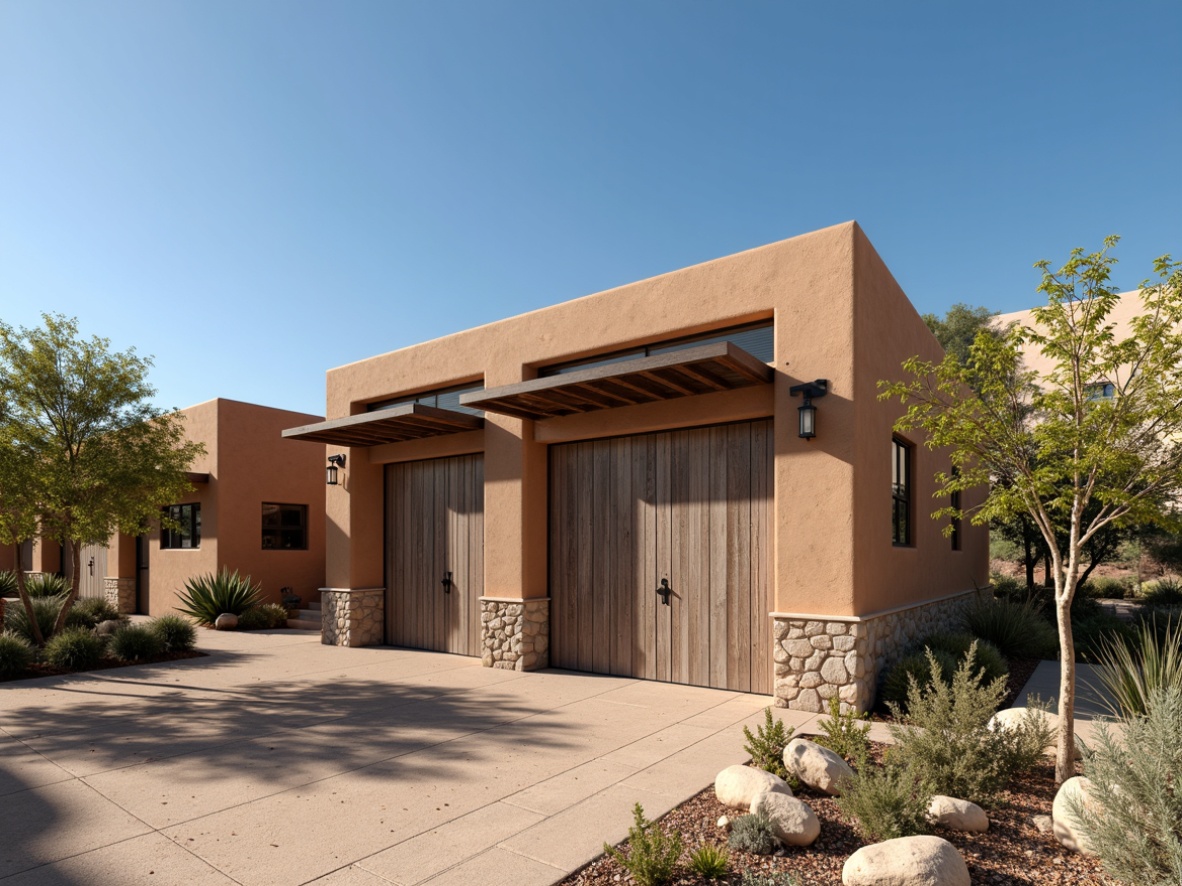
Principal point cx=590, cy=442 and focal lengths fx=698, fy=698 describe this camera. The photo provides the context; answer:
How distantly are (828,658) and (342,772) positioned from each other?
181 inches

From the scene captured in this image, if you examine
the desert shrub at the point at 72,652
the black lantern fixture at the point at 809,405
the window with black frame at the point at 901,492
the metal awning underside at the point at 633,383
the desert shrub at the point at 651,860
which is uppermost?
the metal awning underside at the point at 633,383

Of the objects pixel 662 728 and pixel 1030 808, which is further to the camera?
pixel 662 728

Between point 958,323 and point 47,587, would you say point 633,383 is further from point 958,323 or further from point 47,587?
point 958,323

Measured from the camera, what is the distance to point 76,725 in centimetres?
686

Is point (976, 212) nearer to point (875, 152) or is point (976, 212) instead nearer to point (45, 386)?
point (875, 152)

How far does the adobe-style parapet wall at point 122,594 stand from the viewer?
17.7 m

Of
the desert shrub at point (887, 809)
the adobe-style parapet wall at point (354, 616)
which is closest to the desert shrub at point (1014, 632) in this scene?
the desert shrub at point (887, 809)

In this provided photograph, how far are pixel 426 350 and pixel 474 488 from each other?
7.72 feet

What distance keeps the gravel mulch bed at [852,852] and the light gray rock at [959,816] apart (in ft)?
0.15

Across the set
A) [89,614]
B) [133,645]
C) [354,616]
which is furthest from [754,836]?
[89,614]

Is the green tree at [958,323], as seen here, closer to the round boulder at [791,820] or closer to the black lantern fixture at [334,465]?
the black lantern fixture at [334,465]

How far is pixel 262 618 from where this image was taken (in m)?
14.6

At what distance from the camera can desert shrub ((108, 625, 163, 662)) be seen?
1047 centimetres

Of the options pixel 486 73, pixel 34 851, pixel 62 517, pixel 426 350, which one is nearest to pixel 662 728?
pixel 34 851
